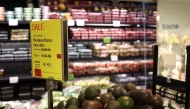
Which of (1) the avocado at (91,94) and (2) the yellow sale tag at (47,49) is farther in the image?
(1) the avocado at (91,94)

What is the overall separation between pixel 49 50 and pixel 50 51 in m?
0.01

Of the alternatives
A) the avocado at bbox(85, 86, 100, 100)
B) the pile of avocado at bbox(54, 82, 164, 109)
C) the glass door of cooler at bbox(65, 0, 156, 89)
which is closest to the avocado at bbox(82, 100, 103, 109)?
the pile of avocado at bbox(54, 82, 164, 109)

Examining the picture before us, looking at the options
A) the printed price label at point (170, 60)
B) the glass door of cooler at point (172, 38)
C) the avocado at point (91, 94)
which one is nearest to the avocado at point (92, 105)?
the avocado at point (91, 94)

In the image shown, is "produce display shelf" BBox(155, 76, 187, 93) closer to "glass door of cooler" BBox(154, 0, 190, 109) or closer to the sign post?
"glass door of cooler" BBox(154, 0, 190, 109)

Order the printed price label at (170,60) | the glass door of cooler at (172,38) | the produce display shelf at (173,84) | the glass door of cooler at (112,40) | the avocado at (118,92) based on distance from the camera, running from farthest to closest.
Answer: the glass door of cooler at (112,40)
the glass door of cooler at (172,38)
the printed price label at (170,60)
the produce display shelf at (173,84)
the avocado at (118,92)

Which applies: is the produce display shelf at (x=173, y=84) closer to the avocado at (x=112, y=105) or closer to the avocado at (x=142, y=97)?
the avocado at (x=142, y=97)

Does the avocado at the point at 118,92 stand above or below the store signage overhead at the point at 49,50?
below

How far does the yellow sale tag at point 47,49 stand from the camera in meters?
1.38

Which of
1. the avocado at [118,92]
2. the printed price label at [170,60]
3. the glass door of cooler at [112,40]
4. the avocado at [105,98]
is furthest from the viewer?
the glass door of cooler at [112,40]

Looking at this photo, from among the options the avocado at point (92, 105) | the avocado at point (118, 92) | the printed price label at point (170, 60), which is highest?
the printed price label at point (170, 60)

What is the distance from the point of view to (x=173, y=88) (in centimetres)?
198

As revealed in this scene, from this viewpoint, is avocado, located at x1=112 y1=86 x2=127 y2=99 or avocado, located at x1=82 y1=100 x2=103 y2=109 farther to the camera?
avocado, located at x1=112 y1=86 x2=127 y2=99

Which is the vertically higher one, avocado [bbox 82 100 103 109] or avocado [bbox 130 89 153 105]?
avocado [bbox 130 89 153 105]

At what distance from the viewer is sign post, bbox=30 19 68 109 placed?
1362 millimetres
